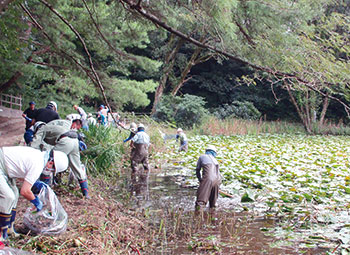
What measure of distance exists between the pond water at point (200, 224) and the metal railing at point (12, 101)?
1611 cm

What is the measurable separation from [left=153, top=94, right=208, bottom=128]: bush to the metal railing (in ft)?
28.4

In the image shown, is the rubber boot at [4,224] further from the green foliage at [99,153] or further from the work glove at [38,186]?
the green foliage at [99,153]

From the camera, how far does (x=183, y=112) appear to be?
23688 mm

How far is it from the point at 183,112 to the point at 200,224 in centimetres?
1810

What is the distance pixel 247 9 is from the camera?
564cm

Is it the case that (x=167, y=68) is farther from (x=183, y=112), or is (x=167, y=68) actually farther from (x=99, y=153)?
(x=99, y=153)

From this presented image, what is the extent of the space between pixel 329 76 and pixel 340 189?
3712 mm

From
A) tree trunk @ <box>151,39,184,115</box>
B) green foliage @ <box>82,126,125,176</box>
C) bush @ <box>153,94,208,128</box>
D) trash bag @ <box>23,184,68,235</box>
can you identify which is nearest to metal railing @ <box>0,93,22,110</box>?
bush @ <box>153,94,208,128</box>

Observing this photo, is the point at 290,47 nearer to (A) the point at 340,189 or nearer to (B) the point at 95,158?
(A) the point at 340,189

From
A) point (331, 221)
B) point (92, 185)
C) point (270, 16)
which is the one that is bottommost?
point (92, 185)

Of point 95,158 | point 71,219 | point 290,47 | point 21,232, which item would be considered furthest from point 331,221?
point 95,158

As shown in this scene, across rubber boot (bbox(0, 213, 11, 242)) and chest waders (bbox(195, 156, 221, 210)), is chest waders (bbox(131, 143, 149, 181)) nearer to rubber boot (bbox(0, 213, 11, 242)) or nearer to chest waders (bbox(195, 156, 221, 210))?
chest waders (bbox(195, 156, 221, 210))

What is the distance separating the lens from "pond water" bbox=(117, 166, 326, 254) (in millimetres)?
4707

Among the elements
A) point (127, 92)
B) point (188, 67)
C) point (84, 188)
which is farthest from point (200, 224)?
point (188, 67)
